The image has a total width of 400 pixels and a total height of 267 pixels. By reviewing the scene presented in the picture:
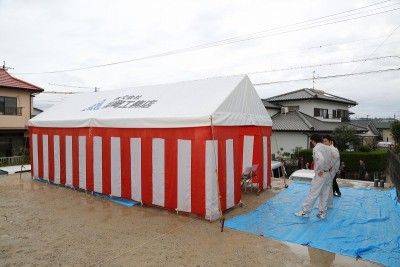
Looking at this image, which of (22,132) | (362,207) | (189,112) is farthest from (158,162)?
(22,132)

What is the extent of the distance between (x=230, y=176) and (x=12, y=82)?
16448mm

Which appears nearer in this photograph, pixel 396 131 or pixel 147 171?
pixel 147 171

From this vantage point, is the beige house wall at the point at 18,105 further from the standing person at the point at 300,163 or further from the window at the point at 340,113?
the window at the point at 340,113

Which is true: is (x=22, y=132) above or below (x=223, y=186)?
above

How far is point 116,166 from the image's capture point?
6996 millimetres

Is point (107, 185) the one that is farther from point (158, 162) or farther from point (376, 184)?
point (376, 184)

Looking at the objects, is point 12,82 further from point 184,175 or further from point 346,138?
point 346,138

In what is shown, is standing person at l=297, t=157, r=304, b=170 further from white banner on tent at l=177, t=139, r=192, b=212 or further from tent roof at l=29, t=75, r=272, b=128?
white banner on tent at l=177, t=139, r=192, b=212

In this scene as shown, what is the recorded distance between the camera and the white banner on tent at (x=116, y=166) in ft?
22.8

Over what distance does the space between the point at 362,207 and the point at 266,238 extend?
9.84ft

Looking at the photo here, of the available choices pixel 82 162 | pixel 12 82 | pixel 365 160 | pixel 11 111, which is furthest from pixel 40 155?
pixel 365 160

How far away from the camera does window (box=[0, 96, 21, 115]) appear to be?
1617 cm

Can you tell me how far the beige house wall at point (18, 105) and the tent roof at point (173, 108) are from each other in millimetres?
8815

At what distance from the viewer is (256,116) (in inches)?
292
